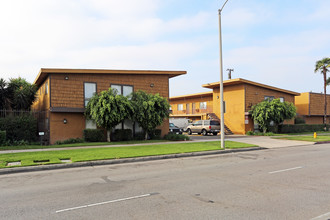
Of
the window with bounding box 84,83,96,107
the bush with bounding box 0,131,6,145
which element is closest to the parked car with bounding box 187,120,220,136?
the window with bounding box 84,83,96,107

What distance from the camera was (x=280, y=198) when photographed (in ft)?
19.2

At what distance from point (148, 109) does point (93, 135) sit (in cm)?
440

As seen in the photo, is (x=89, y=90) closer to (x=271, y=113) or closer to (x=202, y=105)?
(x=271, y=113)

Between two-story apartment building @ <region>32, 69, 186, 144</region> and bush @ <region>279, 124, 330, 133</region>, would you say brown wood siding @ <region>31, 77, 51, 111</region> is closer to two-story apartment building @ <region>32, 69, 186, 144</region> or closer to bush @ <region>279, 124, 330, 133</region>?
two-story apartment building @ <region>32, 69, 186, 144</region>

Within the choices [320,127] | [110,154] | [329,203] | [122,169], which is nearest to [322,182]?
[329,203]

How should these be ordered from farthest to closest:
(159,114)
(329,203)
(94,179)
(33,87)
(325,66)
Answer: (325,66), (33,87), (159,114), (94,179), (329,203)

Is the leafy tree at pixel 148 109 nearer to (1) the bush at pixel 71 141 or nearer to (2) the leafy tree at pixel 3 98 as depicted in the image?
(1) the bush at pixel 71 141

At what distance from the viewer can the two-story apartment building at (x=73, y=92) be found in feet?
60.6

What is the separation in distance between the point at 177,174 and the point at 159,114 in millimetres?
11464

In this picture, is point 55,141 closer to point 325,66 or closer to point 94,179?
point 94,179

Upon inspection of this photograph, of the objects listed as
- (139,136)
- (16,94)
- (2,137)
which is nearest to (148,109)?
(139,136)

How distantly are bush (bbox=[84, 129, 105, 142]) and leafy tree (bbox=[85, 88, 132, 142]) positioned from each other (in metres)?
0.78

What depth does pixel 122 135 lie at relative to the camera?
65.8 feet

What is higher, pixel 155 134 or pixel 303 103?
pixel 303 103
